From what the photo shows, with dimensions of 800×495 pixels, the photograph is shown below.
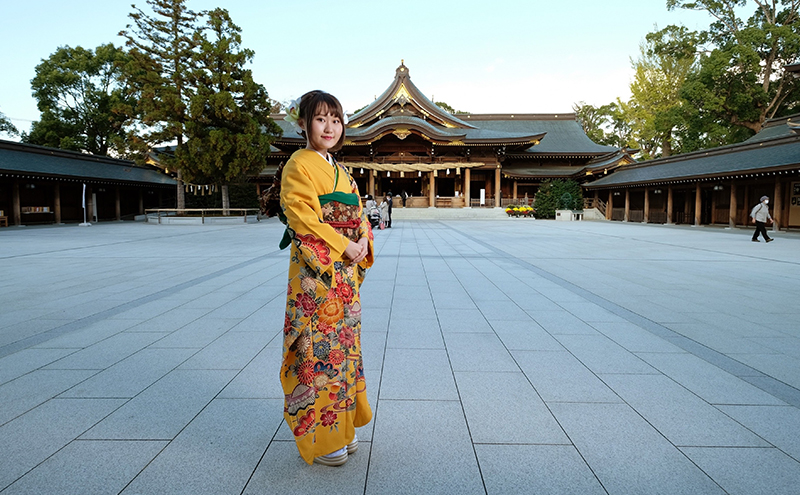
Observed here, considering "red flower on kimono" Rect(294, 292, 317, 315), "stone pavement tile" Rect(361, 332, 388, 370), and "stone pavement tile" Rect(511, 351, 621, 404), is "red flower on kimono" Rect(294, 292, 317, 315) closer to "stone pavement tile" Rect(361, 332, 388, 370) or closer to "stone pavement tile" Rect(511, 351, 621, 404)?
"stone pavement tile" Rect(361, 332, 388, 370)

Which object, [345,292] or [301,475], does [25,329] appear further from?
[345,292]

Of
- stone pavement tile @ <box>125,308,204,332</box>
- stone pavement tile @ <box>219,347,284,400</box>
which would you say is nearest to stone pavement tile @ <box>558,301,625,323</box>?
stone pavement tile @ <box>219,347,284,400</box>

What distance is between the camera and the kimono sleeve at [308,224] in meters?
1.75

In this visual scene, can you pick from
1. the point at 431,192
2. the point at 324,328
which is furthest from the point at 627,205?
the point at 324,328

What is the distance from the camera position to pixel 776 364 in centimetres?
318

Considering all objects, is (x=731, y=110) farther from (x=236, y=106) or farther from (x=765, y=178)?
(x=236, y=106)

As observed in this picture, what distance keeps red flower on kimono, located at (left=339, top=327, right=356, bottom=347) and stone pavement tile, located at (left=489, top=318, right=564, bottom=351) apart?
79.4 inches

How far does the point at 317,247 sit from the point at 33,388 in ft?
8.00

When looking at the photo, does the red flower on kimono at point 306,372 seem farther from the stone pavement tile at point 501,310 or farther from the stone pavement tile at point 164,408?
the stone pavement tile at point 501,310


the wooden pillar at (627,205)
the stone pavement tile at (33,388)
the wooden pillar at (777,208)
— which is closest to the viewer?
the stone pavement tile at (33,388)

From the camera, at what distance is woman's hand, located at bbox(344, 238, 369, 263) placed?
1867 millimetres

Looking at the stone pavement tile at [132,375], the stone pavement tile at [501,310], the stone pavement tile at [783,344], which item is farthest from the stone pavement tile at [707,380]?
the stone pavement tile at [132,375]

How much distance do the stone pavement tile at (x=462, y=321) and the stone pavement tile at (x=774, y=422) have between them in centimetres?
196

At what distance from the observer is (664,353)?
3.42 m
